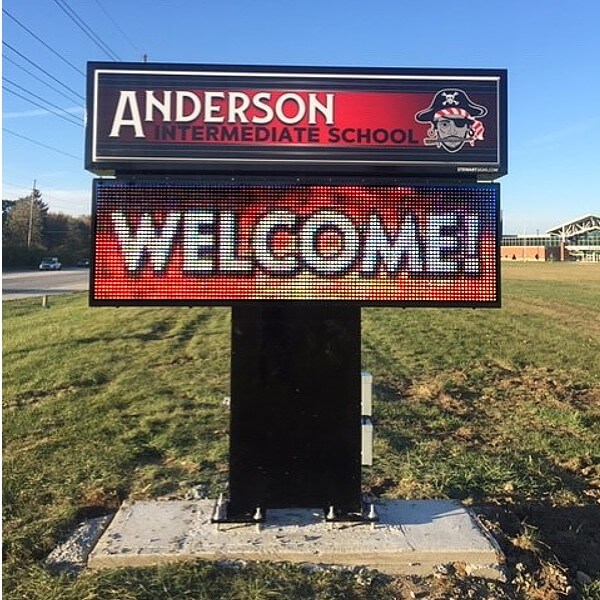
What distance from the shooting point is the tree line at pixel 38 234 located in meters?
65.1

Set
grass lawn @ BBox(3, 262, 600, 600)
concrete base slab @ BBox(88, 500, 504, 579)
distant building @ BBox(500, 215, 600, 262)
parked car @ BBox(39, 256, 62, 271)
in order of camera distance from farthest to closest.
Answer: distant building @ BBox(500, 215, 600, 262), parked car @ BBox(39, 256, 62, 271), concrete base slab @ BBox(88, 500, 504, 579), grass lawn @ BBox(3, 262, 600, 600)

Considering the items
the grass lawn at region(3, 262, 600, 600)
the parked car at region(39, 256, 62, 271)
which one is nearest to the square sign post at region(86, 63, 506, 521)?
the grass lawn at region(3, 262, 600, 600)

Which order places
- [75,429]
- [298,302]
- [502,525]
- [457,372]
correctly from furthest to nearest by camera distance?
[457,372]
[75,429]
[502,525]
[298,302]

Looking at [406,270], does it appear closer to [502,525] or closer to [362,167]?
[362,167]

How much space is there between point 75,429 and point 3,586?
345cm

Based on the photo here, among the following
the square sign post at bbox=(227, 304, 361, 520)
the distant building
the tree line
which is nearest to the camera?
the square sign post at bbox=(227, 304, 361, 520)

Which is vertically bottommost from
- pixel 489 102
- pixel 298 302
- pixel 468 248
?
pixel 298 302

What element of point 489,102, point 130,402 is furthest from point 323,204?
point 130,402

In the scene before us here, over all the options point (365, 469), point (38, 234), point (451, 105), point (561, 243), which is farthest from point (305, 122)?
point (561, 243)

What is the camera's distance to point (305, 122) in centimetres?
416

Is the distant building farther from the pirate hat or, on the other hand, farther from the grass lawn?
the pirate hat

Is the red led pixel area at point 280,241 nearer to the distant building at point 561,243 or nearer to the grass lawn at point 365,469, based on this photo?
the grass lawn at point 365,469

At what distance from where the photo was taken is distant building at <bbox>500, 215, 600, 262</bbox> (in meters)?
119

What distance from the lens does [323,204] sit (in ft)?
13.4
